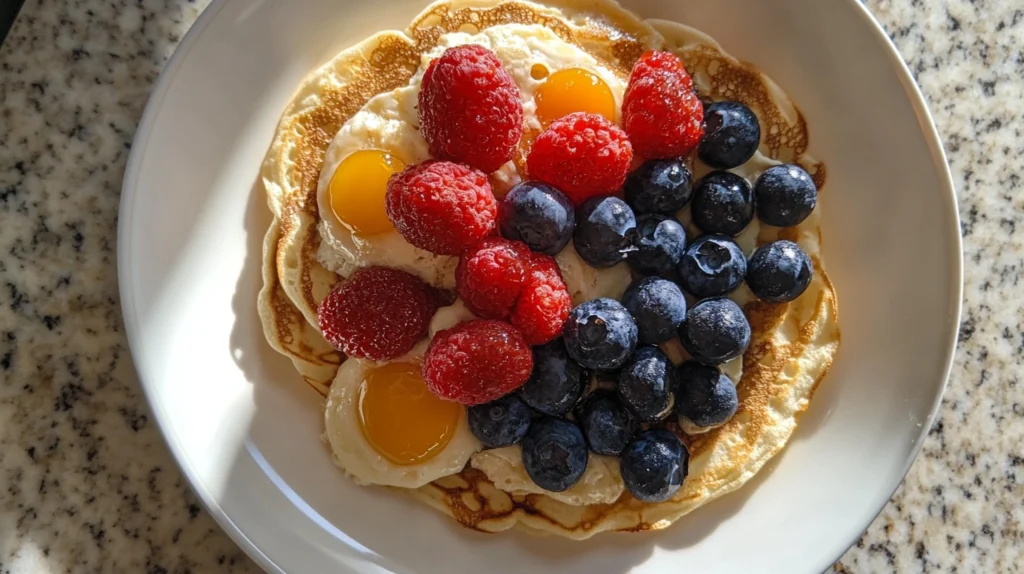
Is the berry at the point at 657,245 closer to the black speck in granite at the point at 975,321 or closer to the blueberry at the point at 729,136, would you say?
the blueberry at the point at 729,136

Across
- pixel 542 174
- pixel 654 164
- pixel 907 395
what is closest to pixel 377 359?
pixel 542 174

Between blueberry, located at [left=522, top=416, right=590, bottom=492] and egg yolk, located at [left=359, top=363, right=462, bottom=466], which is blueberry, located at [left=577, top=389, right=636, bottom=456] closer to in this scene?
blueberry, located at [left=522, top=416, right=590, bottom=492]

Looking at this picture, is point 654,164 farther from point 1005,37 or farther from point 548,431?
point 1005,37

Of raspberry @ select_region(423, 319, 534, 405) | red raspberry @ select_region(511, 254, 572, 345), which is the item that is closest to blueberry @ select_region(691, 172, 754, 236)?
red raspberry @ select_region(511, 254, 572, 345)

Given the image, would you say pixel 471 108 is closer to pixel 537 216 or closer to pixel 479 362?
pixel 537 216

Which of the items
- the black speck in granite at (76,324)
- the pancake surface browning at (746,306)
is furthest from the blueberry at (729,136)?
the black speck in granite at (76,324)

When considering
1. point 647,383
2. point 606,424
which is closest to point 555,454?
point 606,424
